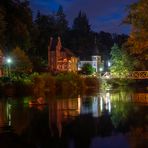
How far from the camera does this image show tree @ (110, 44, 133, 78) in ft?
339

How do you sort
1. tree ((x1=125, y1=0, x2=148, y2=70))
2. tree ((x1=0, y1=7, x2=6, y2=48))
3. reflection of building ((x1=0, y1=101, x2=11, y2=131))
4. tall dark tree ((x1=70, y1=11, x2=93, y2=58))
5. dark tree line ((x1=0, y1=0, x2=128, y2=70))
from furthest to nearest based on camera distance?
tall dark tree ((x1=70, y1=11, x2=93, y2=58)) → dark tree line ((x1=0, y1=0, x2=128, y2=70)) → tree ((x1=0, y1=7, x2=6, y2=48)) → tree ((x1=125, y1=0, x2=148, y2=70)) → reflection of building ((x1=0, y1=101, x2=11, y2=131))

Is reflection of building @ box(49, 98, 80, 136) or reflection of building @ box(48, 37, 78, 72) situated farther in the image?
reflection of building @ box(48, 37, 78, 72)

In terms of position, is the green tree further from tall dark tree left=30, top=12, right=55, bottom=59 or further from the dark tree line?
tall dark tree left=30, top=12, right=55, bottom=59

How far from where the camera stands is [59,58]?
100188 millimetres

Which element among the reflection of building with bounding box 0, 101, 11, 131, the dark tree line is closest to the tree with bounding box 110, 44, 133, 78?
the dark tree line

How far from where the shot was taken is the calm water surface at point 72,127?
23.6 m

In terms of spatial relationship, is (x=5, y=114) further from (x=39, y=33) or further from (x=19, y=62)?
(x=39, y=33)

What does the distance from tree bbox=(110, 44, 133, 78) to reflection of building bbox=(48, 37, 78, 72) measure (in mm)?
10022

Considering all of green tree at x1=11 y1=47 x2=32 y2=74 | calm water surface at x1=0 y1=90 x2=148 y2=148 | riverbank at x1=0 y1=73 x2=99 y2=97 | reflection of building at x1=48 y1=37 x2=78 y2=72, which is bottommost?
calm water surface at x1=0 y1=90 x2=148 y2=148

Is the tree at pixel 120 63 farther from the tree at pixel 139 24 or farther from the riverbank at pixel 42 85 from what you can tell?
the tree at pixel 139 24

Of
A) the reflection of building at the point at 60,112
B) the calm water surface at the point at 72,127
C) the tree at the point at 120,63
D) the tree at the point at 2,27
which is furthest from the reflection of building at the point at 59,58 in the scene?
the calm water surface at the point at 72,127

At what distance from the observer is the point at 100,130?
1096 inches

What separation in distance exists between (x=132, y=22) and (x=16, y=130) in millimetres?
30489

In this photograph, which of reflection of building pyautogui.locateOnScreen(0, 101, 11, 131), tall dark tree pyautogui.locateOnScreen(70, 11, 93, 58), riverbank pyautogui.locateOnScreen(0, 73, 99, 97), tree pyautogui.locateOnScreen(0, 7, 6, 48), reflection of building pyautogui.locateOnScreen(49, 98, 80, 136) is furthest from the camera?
tall dark tree pyautogui.locateOnScreen(70, 11, 93, 58)
